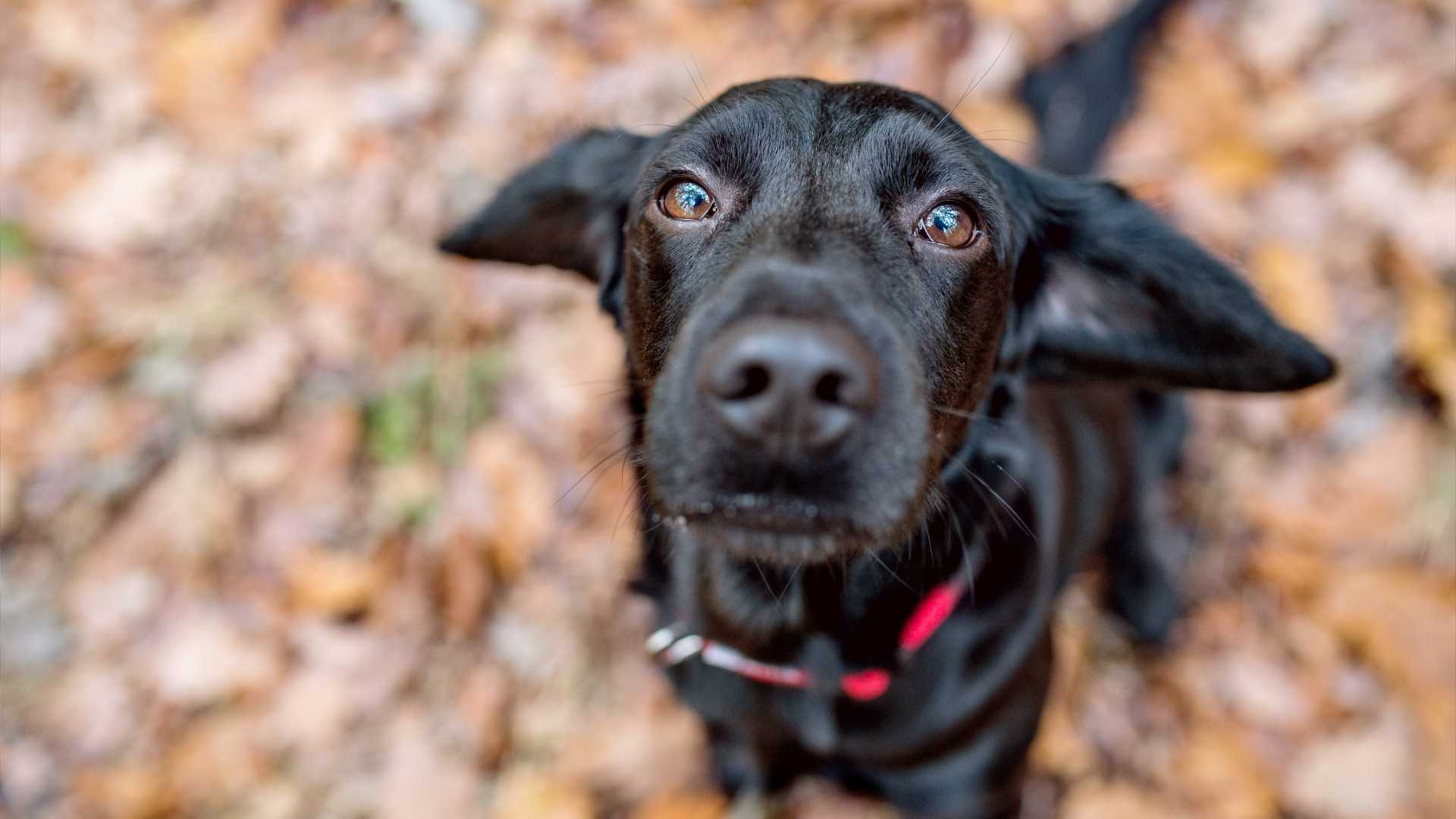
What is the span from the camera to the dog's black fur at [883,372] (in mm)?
1470

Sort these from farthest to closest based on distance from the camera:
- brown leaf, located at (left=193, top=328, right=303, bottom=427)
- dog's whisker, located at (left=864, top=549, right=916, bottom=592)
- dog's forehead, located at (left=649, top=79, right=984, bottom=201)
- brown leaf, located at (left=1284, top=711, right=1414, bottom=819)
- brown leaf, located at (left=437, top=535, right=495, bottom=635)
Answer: brown leaf, located at (left=193, top=328, right=303, bottom=427) → brown leaf, located at (left=437, top=535, right=495, bottom=635) → brown leaf, located at (left=1284, top=711, right=1414, bottom=819) → dog's whisker, located at (left=864, top=549, right=916, bottom=592) → dog's forehead, located at (left=649, top=79, right=984, bottom=201)

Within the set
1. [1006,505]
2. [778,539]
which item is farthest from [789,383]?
[1006,505]

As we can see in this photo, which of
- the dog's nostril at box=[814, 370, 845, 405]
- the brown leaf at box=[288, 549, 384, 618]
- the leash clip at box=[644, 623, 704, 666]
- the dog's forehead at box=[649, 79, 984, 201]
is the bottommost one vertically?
the brown leaf at box=[288, 549, 384, 618]

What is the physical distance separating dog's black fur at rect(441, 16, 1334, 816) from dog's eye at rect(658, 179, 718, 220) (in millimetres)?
22

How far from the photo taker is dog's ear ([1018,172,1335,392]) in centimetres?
181

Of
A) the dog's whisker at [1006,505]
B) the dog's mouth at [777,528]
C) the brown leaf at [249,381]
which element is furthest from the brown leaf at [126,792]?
the dog's whisker at [1006,505]

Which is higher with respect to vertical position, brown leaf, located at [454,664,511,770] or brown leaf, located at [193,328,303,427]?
brown leaf, located at [193,328,303,427]

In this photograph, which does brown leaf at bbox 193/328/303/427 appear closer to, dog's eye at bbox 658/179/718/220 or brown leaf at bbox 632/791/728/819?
brown leaf at bbox 632/791/728/819

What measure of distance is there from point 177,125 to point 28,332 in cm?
89

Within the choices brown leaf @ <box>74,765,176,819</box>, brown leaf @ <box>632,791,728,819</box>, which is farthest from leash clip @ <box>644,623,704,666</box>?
brown leaf @ <box>74,765,176,819</box>

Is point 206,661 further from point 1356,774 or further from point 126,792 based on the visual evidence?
point 1356,774

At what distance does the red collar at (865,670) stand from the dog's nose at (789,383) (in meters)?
0.73

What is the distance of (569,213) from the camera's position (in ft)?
7.10

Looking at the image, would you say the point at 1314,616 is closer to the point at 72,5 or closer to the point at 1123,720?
the point at 1123,720
